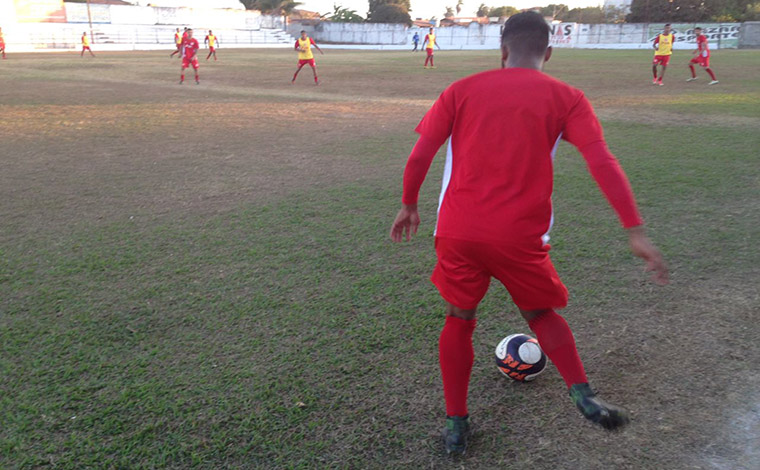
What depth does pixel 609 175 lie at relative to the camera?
2180 millimetres

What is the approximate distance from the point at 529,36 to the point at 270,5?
9039cm

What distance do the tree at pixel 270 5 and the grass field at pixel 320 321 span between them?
82.5m

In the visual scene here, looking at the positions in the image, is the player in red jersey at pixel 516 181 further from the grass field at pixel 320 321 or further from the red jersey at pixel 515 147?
the grass field at pixel 320 321

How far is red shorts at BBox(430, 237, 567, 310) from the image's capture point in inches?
88.5

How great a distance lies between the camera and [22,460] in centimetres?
256

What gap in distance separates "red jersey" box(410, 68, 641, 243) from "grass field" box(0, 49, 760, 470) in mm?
1119

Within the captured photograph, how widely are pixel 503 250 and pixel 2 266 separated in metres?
4.51

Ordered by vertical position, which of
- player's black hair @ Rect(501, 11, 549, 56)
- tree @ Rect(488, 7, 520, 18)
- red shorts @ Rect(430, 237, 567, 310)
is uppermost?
tree @ Rect(488, 7, 520, 18)

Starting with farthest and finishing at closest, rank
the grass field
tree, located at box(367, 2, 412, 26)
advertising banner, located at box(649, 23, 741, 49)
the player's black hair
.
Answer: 1. tree, located at box(367, 2, 412, 26)
2. advertising banner, located at box(649, 23, 741, 49)
3. the grass field
4. the player's black hair

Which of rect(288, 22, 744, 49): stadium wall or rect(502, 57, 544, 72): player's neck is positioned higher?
rect(288, 22, 744, 49): stadium wall

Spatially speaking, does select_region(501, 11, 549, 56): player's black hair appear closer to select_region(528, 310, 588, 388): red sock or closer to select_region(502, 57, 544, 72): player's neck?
Result: select_region(502, 57, 544, 72): player's neck

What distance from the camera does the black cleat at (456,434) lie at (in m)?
2.56

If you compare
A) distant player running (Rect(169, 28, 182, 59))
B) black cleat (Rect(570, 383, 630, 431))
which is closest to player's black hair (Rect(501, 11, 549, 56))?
black cleat (Rect(570, 383, 630, 431))

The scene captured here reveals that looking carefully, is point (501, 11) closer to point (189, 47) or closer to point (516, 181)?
point (189, 47)
